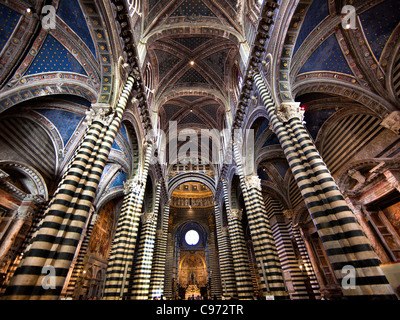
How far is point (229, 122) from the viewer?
1530 cm

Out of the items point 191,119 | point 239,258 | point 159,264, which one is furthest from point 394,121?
point 159,264

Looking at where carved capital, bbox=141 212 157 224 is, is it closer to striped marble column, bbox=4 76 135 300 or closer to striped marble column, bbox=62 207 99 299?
striped marble column, bbox=62 207 99 299

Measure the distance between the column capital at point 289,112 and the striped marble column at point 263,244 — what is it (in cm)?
449

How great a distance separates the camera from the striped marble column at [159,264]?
1513 centimetres

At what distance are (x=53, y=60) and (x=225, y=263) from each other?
706 inches

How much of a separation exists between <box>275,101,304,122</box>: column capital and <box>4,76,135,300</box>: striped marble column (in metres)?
6.32

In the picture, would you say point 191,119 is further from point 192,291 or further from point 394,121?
point 192,291

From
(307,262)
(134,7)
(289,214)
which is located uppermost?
(134,7)

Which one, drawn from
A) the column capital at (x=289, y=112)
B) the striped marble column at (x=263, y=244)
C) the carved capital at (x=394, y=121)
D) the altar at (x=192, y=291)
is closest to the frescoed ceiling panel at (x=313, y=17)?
the column capital at (x=289, y=112)

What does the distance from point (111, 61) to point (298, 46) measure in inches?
315

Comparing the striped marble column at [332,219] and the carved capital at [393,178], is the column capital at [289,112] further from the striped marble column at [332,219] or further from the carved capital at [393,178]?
the carved capital at [393,178]

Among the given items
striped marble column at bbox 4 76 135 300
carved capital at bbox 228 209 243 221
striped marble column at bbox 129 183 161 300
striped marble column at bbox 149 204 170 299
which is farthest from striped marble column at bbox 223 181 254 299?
striped marble column at bbox 4 76 135 300

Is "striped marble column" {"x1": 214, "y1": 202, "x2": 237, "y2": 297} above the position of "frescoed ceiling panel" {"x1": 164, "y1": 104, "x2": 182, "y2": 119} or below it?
below

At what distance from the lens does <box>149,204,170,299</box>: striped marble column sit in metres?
15.1
